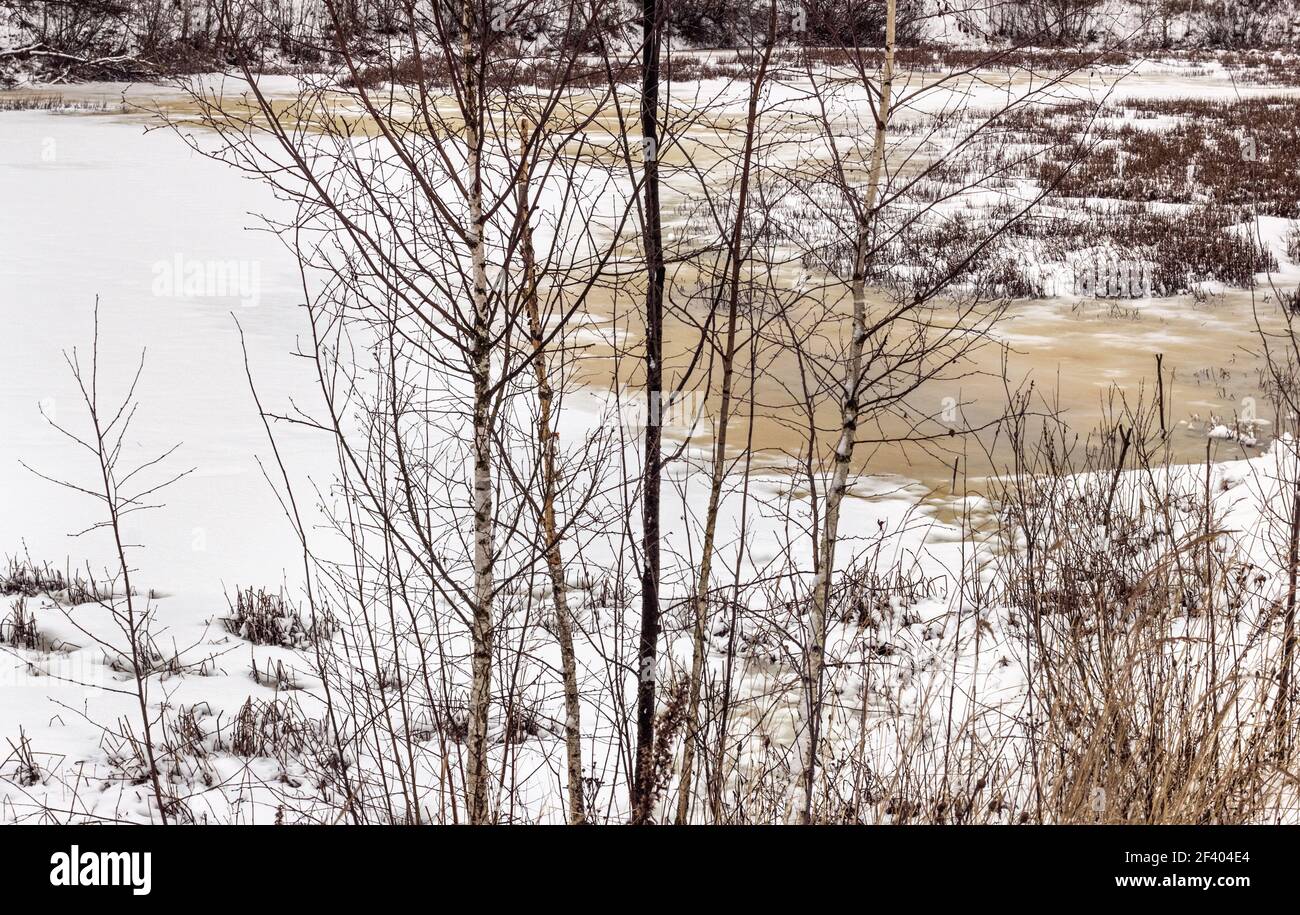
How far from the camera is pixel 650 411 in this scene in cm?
398

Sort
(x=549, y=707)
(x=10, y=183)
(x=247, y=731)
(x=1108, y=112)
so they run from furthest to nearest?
(x=1108, y=112), (x=10, y=183), (x=549, y=707), (x=247, y=731)

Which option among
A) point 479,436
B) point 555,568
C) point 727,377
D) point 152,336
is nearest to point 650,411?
point 727,377

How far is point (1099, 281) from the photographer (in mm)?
15000

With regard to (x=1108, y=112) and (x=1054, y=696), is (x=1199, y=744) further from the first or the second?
(x=1108, y=112)

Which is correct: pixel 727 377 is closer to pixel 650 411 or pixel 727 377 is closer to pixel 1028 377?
pixel 650 411

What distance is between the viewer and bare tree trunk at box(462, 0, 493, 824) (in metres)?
3.22

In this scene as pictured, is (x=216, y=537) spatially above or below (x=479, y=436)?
below

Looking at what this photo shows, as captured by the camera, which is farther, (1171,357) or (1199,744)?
(1171,357)

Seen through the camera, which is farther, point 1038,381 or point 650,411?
point 1038,381

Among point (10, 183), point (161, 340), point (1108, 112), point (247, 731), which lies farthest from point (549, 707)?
point (1108, 112)

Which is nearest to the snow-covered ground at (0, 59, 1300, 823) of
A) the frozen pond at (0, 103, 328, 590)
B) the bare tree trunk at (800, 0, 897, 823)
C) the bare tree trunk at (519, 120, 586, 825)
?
the frozen pond at (0, 103, 328, 590)

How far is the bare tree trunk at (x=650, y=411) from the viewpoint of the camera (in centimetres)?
404

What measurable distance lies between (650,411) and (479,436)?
0.88m
